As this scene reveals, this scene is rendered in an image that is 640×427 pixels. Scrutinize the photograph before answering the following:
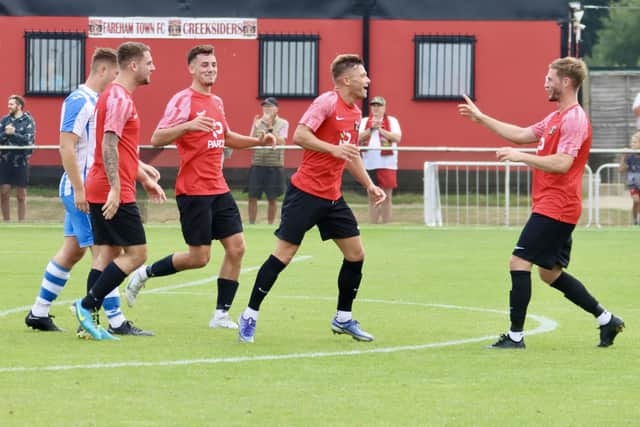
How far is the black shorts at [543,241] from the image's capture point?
1001 centimetres

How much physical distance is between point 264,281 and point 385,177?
43.3 ft

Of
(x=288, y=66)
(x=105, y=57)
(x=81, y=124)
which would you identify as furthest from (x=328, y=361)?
(x=288, y=66)

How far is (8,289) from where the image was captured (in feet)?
45.6

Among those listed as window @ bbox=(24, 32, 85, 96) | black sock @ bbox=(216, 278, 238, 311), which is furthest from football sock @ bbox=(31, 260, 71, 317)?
window @ bbox=(24, 32, 85, 96)

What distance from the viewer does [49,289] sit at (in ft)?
35.8

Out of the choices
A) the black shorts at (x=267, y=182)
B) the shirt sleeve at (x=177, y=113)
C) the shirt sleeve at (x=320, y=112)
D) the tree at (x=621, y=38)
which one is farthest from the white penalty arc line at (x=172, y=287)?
the tree at (x=621, y=38)

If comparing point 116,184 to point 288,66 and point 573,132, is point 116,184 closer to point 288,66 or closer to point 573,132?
point 573,132

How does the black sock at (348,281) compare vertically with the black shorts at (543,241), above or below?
below

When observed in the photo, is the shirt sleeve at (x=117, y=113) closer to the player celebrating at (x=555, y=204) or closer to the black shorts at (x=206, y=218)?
the black shorts at (x=206, y=218)

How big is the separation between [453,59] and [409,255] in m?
13.7

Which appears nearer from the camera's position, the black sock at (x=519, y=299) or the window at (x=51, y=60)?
the black sock at (x=519, y=299)

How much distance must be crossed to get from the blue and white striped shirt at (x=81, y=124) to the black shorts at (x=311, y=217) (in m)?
1.43

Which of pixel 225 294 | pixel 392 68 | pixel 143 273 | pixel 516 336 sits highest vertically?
pixel 392 68

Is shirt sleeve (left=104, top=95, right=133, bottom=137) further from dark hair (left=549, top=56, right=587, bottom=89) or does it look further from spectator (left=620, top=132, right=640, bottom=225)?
spectator (left=620, top=132, right=640, bottom=225)
